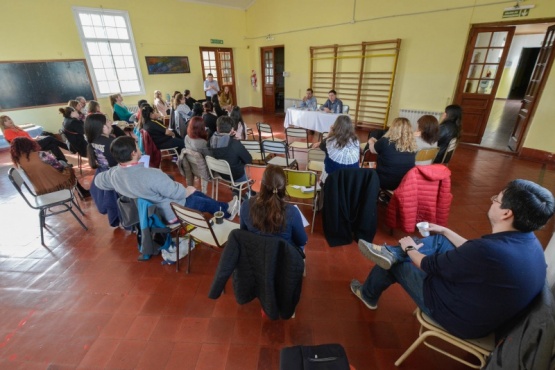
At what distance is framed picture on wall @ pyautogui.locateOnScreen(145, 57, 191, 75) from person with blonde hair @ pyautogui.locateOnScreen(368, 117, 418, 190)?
7621 millimetres

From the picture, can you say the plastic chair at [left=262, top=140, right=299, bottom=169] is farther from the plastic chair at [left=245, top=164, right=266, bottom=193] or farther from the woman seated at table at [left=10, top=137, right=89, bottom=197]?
the woman seated at table at [left=10, top=137, right=89, bottom=197]

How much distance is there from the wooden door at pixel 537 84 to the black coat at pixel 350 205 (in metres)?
4.65

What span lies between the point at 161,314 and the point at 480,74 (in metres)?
6.94

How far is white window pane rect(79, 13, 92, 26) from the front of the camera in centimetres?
645

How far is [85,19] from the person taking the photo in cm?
652

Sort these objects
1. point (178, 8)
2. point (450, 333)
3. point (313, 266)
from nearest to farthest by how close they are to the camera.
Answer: point (450, 333) → point (313, 266) → point (178, 8)

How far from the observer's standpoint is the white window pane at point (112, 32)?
271 inches

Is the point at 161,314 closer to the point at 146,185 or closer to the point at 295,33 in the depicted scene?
the point at 146,185

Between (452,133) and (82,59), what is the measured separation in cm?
841

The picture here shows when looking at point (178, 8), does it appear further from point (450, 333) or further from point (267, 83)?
point (450, 333)

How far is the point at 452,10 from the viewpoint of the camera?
5156mm

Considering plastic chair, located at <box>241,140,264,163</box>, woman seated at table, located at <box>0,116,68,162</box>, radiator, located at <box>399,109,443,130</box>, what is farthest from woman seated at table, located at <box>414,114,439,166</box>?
woman seated at table, located at <box>0,116,68,162</box>

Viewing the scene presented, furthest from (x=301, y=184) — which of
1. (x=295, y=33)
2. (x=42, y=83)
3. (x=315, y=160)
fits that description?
(x=42, y=83)

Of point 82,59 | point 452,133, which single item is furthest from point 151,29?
point 452,133
